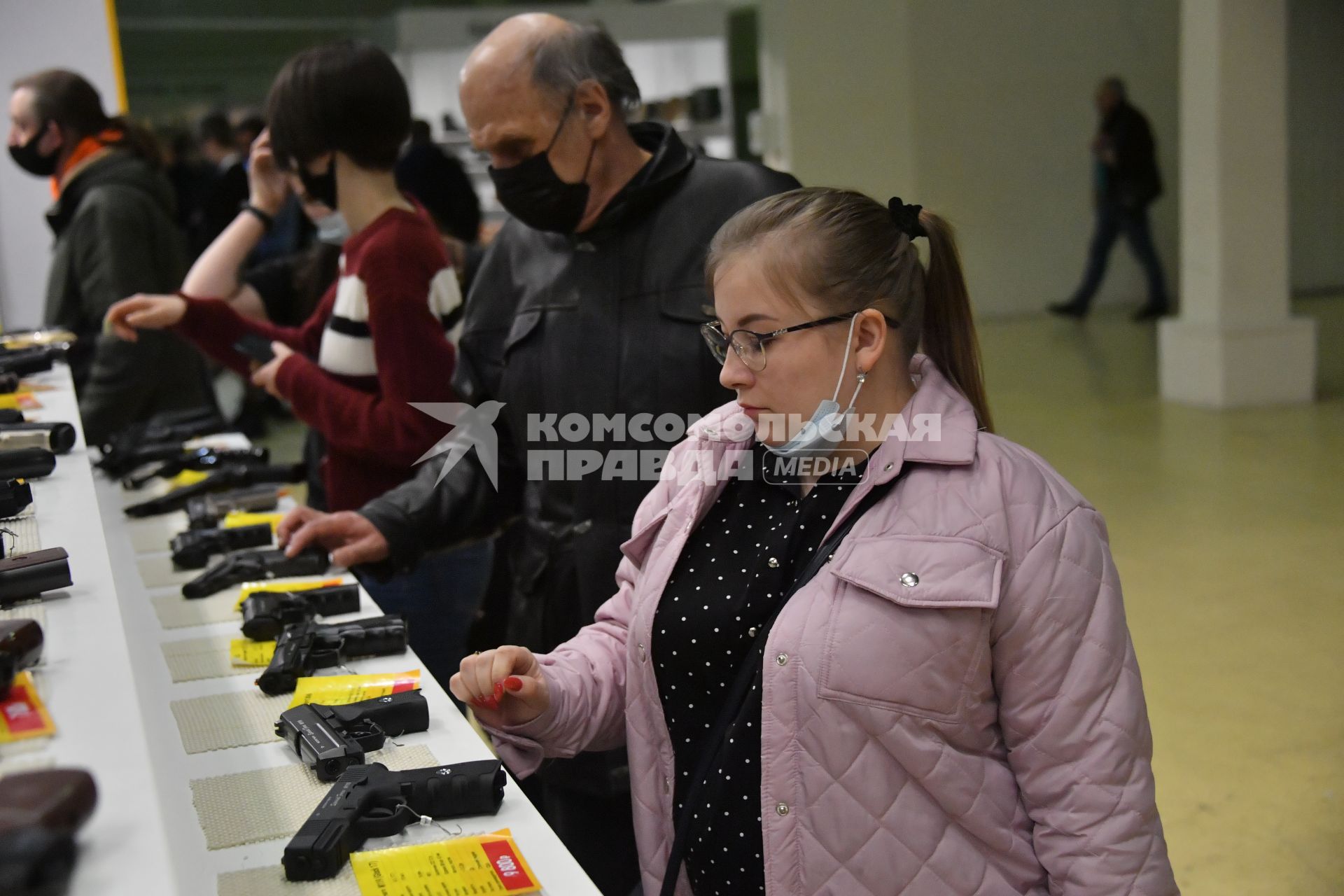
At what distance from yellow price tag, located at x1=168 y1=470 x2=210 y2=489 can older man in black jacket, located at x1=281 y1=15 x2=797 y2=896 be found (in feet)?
3.99

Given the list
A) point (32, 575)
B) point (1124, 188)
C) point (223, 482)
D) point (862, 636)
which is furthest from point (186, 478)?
point (1124, 188)

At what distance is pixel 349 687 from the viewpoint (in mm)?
1976

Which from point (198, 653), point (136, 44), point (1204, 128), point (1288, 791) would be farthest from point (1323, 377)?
point (136, 44)

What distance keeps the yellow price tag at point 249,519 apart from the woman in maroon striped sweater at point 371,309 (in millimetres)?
154

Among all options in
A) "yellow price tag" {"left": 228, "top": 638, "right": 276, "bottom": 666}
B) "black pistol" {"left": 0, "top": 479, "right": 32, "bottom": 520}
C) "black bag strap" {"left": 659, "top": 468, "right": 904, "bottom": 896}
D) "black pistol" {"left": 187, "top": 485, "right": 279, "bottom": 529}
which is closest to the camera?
"black bag strap" {"left": 659, "top": 468, "right": 904, "bottom": 896}

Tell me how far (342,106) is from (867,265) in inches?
61.0

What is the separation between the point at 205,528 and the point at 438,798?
1547 millimetres

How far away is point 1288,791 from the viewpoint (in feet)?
10.7

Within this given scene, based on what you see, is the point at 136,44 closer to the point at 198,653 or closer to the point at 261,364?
the point at 261,364

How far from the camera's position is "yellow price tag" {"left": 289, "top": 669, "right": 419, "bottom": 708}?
1.93m

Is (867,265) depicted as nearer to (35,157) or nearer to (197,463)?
(197,463)

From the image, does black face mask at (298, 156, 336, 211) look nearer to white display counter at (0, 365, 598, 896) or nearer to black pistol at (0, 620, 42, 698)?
white display counter at (0, 365, 598, 896)

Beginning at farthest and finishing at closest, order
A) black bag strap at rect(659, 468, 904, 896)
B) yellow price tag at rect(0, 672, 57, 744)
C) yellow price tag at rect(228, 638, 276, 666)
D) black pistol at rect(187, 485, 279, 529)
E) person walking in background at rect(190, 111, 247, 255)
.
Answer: person walking in background at rect(190, 111, 247, 255), black pistol at rect(187, 485, 279, 529), yellow price tag at rect(228, 638, 276, 666), black bag strap at rect(659, 468, 904, 896), yellow price tag at rect(0, 672, 57, 744)

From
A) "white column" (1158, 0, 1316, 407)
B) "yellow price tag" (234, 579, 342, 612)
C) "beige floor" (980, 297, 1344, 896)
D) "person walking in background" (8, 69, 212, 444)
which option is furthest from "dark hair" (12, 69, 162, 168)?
"white column" (1158, 0, 1316, 407)
